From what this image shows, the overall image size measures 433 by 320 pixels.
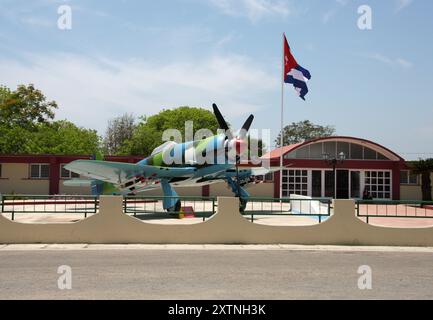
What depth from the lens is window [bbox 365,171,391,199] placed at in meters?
37.0

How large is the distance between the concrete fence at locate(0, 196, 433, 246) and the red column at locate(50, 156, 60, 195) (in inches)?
920

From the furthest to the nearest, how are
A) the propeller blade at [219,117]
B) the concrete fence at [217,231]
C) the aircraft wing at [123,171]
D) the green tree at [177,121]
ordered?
the green tree at [177,121] → the propeller blade at [219,117] → the aircraft wing at [123,171] → the concrete fence at [217,231]

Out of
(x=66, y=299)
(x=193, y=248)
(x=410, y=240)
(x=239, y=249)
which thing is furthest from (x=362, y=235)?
(x=66, y=299)

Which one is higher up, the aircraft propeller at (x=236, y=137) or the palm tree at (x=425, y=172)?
the aircraft propeller at (x=236, y=137)

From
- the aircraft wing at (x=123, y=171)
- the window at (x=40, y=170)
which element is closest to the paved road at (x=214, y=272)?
the aircraft wing at (x=123, y=171)

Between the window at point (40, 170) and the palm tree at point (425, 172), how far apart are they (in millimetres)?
28215

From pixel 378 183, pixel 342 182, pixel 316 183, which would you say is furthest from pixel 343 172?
pixel 378 183

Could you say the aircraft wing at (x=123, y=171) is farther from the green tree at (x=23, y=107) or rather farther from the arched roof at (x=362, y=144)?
the green tree at (x=23, y=107)

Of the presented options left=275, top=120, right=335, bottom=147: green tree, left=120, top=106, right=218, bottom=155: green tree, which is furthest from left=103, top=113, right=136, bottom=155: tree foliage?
left=275, top=120, right=335, bottom=147: green tree

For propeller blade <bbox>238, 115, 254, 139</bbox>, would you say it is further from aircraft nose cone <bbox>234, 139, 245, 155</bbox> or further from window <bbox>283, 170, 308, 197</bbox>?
window <bbox>283, 170, 308, 197</bbox>

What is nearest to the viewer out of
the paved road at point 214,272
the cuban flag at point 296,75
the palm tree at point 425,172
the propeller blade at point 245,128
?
the paved road at point 214,272

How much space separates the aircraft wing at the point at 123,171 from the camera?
20.6m

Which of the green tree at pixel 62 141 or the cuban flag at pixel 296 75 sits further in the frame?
the green tree at pixel 62 141
